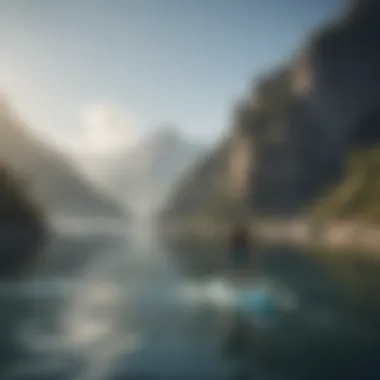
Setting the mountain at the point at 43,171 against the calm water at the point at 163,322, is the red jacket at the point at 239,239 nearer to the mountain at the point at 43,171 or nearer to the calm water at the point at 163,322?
the calm water at the point at 163,322

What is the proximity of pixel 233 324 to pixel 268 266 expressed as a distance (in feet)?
5.55

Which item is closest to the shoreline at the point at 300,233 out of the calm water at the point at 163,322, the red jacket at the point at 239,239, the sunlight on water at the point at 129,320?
the red jacket at the point at 239,239

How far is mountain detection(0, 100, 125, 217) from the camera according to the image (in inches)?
256

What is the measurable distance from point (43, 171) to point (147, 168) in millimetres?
1308

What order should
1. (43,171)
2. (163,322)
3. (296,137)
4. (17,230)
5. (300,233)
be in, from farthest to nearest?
1. (296,137)
2. (300,233)
3. (17,230)
4. (43,171)
5. (163,322)

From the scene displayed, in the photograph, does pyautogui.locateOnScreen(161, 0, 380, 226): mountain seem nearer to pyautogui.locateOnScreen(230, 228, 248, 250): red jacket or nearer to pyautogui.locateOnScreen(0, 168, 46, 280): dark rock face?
pyautogui.locateOnScreen(230, 228, 248, 250): red jacket

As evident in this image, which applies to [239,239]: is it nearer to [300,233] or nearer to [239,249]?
[239,249]

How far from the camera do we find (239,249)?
690cm

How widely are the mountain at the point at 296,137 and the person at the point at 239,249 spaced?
0.50 meters

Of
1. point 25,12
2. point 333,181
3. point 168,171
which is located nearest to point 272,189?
point 333,181

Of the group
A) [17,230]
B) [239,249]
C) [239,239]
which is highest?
[17,230]

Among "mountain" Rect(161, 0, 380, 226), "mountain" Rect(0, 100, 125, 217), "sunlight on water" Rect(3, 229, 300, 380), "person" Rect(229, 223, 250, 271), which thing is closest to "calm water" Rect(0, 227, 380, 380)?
"sunlight on water" Rect(3, 229, 300, 380)

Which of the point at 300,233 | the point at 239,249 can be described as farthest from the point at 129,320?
the point at 300,233

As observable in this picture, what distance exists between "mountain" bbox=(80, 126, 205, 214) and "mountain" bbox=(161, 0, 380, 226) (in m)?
0.23
